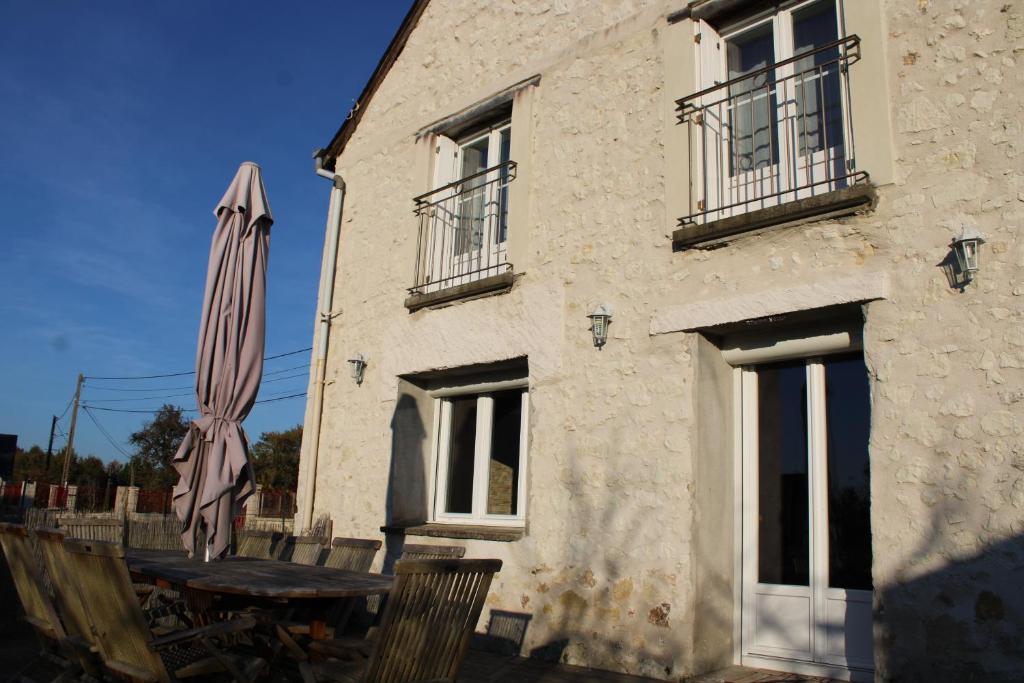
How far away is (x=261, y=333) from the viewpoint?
18.7 ft

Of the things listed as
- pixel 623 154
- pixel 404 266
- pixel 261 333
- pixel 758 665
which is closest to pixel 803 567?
pixel 758 665

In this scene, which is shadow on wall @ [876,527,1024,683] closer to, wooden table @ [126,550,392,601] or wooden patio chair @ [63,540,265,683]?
wooden table @ [126,550,392,601]

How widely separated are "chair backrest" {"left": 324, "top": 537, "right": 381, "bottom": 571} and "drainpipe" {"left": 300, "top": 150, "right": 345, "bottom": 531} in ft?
6.66

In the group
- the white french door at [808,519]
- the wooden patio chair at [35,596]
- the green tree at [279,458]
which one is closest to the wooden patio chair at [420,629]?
the wooden patio chair at [35,596]

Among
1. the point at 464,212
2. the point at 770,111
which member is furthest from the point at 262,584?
the point at 464,212

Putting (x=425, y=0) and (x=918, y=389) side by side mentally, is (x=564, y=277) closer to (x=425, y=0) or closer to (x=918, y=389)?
(x=918, y=389)

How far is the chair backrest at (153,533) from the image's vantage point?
760 centimetres

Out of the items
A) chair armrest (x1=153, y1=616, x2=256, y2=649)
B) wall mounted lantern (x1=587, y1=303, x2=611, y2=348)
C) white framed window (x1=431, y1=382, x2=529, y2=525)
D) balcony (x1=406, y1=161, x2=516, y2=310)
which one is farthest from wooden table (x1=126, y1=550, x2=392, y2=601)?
balcony (x1=406, y1=161, x2=516, y2=310)

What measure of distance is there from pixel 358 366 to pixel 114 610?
4747 mm

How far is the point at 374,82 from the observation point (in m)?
9.08

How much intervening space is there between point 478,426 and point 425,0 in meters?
4.36

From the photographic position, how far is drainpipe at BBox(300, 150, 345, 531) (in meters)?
8.35

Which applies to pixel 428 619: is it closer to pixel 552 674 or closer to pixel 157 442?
pixel 552 674

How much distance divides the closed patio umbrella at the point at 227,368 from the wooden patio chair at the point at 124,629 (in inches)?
56.7
